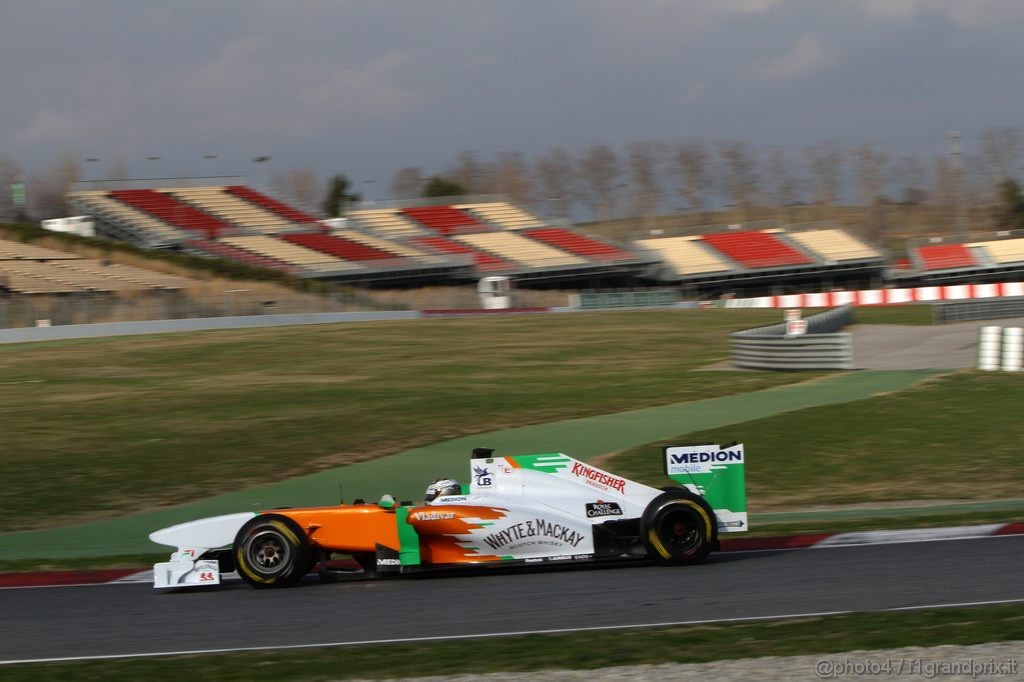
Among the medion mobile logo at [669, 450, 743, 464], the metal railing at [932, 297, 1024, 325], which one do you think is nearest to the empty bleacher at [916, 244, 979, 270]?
the metal railing at [932, 297, 1024, 325]

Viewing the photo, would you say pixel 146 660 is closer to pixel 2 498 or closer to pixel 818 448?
pixel 2 498

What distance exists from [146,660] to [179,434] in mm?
11472

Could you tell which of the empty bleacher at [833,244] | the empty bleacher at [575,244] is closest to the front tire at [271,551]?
the empty bleacher at [575,244]

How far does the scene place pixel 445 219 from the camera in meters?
70.4

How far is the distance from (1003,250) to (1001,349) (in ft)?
162

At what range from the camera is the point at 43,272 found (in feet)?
156

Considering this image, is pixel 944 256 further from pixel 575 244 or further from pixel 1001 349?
pixel 1001 349

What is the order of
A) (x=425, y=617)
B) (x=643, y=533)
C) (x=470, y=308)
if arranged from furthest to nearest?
(x=470, y=308)
(x=643, y=533)
(x=425, y=617)

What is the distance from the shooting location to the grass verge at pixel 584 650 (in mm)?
5695

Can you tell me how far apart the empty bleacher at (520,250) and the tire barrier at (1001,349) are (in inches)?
1702

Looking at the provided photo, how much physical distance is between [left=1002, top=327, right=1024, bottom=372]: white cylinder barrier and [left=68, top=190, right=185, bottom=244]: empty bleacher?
46.7 metres

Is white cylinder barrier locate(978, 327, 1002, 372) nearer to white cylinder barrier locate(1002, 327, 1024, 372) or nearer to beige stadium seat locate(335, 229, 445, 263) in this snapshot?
white cylinder barrier locate(1002, 327, 1024, 372)


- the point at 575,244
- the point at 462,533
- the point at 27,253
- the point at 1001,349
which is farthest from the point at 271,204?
the point at 462,533

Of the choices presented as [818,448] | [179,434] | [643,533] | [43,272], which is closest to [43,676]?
[643,533]
